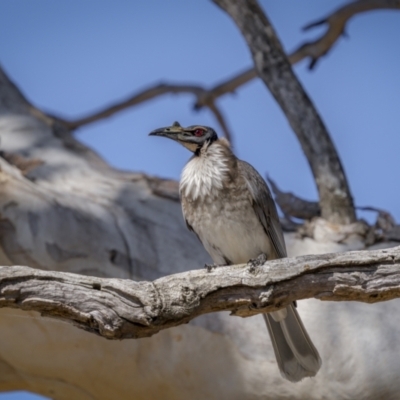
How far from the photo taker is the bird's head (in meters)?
5.32

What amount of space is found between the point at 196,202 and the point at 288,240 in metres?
1.31

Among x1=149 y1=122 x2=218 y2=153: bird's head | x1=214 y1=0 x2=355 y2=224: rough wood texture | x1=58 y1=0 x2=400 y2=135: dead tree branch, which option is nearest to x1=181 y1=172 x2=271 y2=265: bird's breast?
x1=149 y1=122 x2=218 y2=153: bird's head

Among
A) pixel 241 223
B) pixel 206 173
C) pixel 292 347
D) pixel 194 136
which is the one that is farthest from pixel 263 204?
pixel 292 347

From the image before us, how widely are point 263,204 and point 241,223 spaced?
22 cm

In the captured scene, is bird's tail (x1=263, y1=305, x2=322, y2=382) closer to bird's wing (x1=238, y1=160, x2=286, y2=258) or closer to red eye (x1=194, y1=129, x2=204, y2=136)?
bird's wing (x1=238, y1=160, x2=286, y2=258)

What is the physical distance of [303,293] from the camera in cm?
369

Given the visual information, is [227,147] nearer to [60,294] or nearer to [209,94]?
[60,294]

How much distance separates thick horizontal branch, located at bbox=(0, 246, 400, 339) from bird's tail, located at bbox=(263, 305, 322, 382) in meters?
1.34

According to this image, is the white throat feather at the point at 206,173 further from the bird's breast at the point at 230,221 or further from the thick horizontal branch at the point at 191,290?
the thick horizontal branch at the point at 191,290

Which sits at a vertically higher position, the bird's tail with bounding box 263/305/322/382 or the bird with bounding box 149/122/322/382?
the bird with bounding box 149/122/322/382

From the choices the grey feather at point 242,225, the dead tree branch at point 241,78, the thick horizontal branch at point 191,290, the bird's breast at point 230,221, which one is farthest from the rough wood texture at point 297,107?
the thick horizontal branch at point 191,290

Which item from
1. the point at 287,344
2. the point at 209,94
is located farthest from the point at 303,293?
the point at 209,94

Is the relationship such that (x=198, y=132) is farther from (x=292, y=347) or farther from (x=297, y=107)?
(x=292, y=347)

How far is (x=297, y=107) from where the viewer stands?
6312 millimetres
